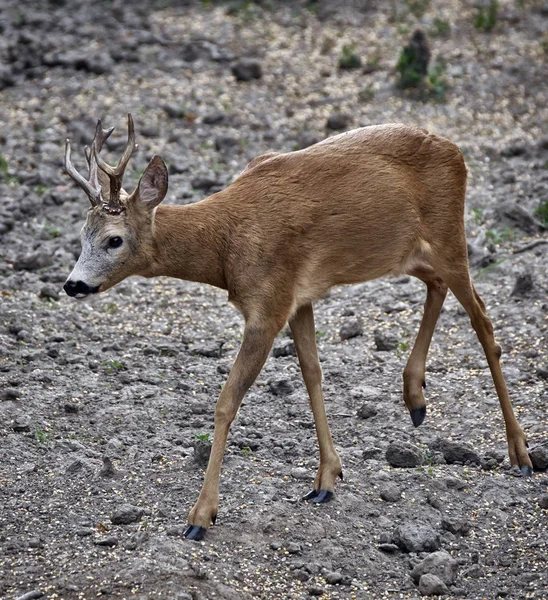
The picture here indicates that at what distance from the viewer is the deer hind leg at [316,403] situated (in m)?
6.85

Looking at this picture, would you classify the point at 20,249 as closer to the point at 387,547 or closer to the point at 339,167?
the point at 339,167

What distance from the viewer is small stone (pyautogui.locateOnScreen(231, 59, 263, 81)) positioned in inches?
555

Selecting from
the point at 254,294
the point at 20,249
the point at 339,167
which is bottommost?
the point at 20,249

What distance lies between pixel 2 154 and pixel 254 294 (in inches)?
263

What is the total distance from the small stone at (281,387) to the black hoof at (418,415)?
3.38 ft

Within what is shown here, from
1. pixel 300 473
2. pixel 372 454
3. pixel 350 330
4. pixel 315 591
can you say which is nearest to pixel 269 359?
pixel 350 330

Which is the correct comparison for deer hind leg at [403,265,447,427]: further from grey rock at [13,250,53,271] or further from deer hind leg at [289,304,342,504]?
grey rock at [13,250,53,271]

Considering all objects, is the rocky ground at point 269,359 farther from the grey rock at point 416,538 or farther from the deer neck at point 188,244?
the deer neck at point 188,244

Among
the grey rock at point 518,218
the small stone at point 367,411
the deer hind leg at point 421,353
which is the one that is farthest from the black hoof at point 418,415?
the grey rock at point 518,218

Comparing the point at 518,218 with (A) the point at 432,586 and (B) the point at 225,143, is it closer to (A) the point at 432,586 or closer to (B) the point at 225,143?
(B) the point at 225,143

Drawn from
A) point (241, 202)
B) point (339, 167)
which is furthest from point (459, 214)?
point (241, 202)

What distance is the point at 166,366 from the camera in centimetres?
877

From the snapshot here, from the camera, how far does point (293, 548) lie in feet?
20.5

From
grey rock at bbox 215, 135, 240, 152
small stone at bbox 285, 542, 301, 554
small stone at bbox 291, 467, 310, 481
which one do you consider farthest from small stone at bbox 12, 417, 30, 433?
grey rock at bbox 215, 135, 240, 152
